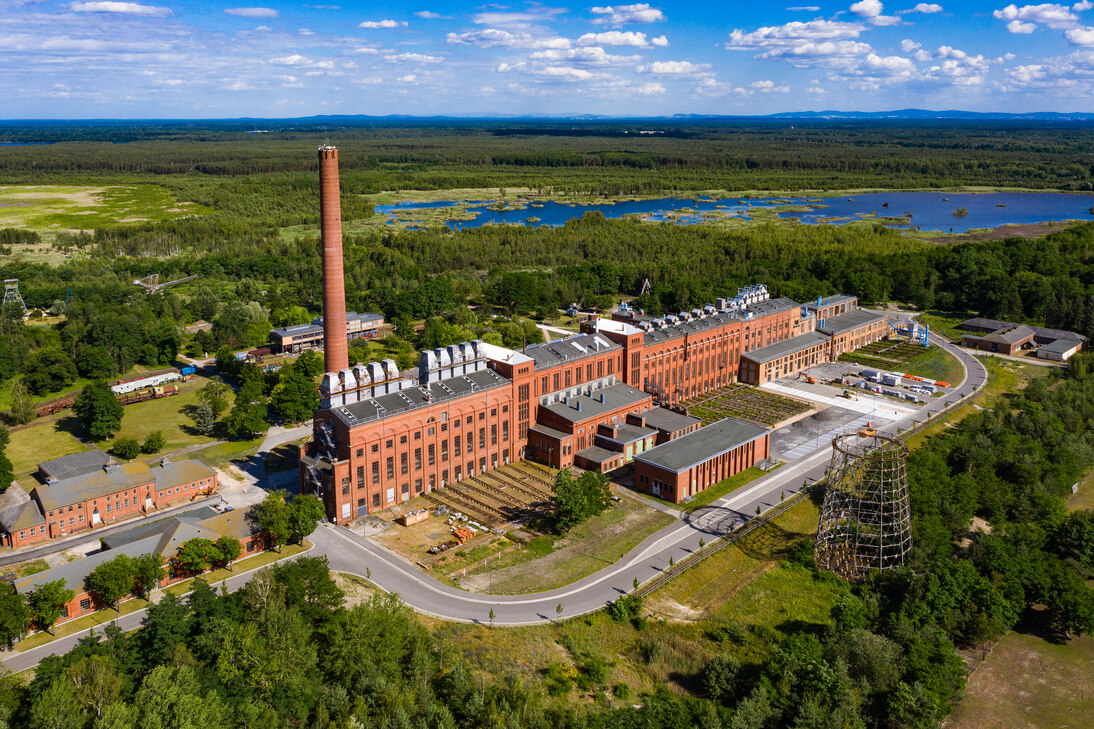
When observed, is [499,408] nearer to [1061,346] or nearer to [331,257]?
[331,257]

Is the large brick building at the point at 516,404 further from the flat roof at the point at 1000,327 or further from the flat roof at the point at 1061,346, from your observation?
the flat roof at the point at 1000,327

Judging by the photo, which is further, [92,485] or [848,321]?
[848,321]

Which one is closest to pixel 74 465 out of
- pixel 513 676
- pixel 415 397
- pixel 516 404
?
pixel 415 397

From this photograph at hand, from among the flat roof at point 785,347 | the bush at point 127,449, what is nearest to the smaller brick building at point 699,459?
the flat roof at point 785,347

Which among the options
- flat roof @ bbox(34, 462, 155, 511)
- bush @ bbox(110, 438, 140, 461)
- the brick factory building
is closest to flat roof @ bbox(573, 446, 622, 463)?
the brick factory building

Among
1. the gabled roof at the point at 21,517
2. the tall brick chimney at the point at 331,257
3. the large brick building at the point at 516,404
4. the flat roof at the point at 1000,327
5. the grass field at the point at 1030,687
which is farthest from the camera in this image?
the flat roof at the point at 1000,327

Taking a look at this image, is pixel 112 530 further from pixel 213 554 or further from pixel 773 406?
pixel 773 406
